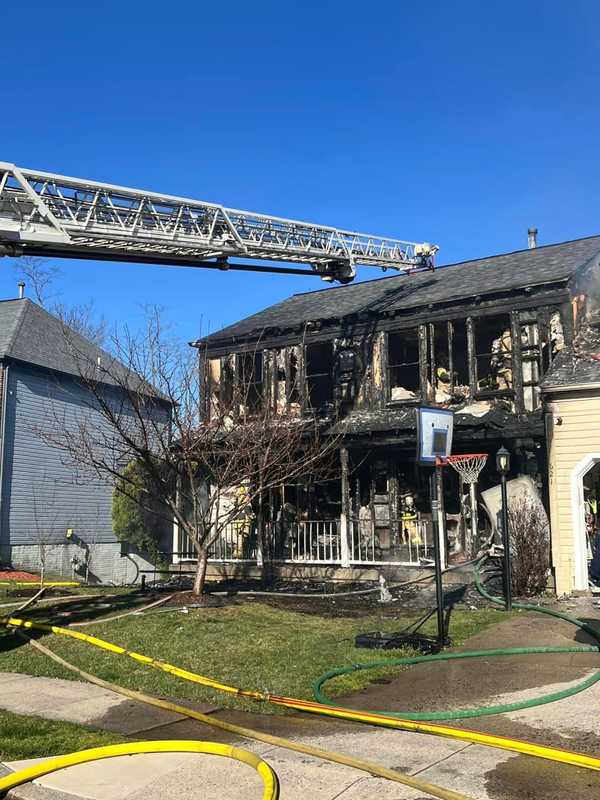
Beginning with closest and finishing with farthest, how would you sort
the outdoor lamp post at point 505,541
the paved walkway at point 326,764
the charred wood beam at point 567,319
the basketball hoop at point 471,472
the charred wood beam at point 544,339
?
the paved walkway at point 326,764
the outdoor lamp post at point 505,541
the basketball hoop at point 471,472
the charred wood beam at point 567,319
the charred wood beam at point 544,339

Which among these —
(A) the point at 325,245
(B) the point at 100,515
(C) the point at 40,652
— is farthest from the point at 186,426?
(B) the point at 100,515

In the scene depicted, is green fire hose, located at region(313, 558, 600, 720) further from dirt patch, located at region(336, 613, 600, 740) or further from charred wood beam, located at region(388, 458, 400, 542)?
charred wood beam, located at region(388, 458, 400, 542)

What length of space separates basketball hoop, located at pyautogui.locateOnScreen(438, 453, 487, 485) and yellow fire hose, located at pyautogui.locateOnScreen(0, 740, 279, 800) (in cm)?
1162

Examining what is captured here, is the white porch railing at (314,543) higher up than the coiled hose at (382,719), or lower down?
higher up

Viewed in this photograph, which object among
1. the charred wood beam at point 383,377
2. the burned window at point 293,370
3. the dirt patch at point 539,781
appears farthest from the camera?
the burned window at point 293,370

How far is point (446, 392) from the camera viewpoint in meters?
18.5

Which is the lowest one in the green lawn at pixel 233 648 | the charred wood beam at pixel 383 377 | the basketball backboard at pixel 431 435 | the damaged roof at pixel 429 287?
the green lawn at pixel 233 648

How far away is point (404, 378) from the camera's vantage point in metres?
20.9

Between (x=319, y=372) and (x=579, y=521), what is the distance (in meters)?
9.92

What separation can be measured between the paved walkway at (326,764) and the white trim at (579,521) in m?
7.18

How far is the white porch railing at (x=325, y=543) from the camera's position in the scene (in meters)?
17.8

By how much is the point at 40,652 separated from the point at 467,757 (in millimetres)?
6277

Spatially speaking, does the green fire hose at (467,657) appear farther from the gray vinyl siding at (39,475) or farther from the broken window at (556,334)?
the gray vinyl siding at (39,475)

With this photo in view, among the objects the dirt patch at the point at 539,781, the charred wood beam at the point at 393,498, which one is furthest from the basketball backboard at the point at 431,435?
the charred wood beam at the point at 393,498
